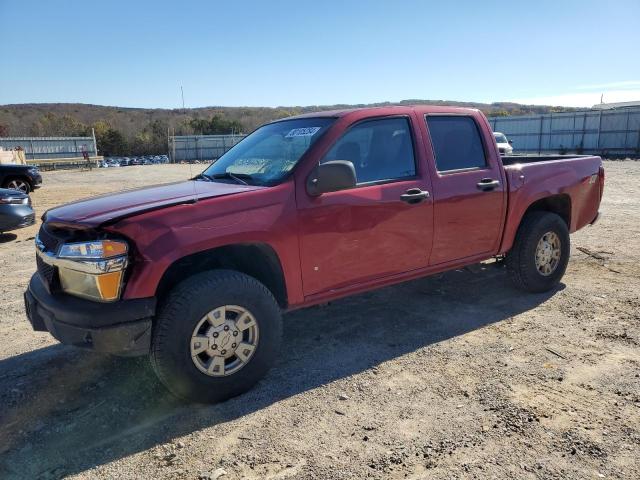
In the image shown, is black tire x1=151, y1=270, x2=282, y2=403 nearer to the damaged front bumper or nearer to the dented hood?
the damaged front bumper

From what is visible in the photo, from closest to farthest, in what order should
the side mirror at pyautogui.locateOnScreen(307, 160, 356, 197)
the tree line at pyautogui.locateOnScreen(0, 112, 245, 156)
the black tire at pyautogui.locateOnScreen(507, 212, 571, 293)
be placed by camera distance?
the side mirror at pyautogui.locateOnScreen(307, 160, 356, 197) → the black tire at pyautogui.locateOnScreen(507, 212, 571, 293) → the tree line at pyautogui.locateOnScreen(0, 112, 245, 156)

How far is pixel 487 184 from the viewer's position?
172 inches

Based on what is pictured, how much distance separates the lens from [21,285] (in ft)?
19.1

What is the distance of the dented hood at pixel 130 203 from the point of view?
2.99 meters

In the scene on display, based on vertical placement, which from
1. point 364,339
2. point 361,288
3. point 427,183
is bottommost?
point 364,339

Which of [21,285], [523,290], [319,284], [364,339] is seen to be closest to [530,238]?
[523,290]

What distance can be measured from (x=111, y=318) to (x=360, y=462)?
1.58 m

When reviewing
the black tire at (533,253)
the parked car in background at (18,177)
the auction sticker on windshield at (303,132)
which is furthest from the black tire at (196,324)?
the parked car in background at (18,177)

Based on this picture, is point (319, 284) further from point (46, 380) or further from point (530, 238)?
point (530, 238)

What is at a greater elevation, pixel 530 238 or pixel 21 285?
pixel 530 238

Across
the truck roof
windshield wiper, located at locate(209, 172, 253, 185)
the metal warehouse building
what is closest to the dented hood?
windshield wiper, located at locate(209, 172, 253, 185)

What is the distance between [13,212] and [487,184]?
7.81 metres

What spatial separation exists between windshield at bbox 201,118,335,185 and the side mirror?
0.23 m

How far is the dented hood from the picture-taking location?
9.81ft
